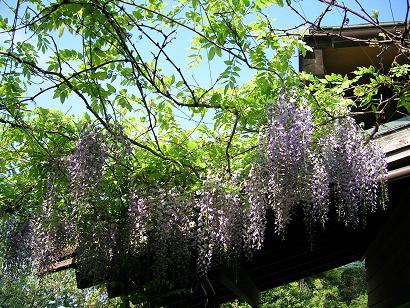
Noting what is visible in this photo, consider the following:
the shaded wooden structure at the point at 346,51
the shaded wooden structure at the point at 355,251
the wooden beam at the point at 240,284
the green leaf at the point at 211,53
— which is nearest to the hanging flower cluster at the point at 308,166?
the shaded wooden structure at the point at 355,251

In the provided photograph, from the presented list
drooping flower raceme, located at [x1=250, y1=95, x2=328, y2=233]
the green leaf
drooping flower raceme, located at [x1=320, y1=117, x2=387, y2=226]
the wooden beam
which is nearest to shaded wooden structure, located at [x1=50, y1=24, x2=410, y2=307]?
the wooden beam

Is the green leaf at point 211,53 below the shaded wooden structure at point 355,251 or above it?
above

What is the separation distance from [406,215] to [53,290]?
14.7 metres

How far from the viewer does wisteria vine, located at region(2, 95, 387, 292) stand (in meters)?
3.43

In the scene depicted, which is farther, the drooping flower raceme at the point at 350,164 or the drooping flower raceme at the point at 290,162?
the drooping flower raceme at the point at 350,164

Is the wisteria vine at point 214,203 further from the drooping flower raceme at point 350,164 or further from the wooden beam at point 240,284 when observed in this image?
the wooden beam at point 240,284

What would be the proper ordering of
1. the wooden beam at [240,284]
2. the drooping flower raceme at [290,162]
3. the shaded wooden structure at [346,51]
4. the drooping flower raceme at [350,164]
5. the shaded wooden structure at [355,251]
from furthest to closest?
the shaded wooden structure at [346,51] → the wooden beam at [240,284] → the shaded wooden structure at [355,251] → the drooping flower raceme at [350,164] → the drooping flower raceme at [290,162]

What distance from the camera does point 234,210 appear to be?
3855mm

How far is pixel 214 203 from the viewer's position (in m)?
3.92

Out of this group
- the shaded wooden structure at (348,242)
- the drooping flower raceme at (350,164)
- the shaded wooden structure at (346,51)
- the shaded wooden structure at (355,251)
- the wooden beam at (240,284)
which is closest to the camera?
the drooping flower raceme at (350,164)

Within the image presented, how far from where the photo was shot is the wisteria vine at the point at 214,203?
3.43 m

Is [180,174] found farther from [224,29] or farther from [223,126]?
[224,29]

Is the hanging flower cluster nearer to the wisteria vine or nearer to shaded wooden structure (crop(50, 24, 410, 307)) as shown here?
the wisteria vine

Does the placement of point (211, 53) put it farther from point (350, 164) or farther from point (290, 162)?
point (350, 164)
